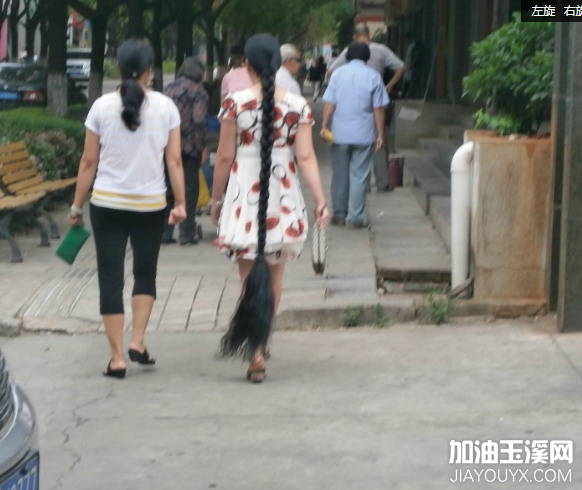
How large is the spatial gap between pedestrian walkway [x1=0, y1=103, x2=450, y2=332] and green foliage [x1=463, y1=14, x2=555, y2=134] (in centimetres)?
134

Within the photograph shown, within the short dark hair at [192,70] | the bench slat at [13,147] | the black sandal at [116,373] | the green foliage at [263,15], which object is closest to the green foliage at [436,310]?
the black sandal at [116,373]

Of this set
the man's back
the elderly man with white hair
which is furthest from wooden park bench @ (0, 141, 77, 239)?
the man's back

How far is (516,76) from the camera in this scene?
→ 8.03 m

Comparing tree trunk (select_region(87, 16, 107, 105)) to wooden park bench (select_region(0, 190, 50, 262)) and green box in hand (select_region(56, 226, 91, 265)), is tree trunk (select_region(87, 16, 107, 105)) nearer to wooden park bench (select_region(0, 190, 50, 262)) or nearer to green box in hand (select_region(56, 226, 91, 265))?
wooden park bench (select_region(0, 190, 50, 262))

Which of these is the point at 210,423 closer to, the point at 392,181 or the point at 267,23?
the point at 392,181

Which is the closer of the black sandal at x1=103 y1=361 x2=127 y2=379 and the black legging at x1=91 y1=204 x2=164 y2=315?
the black legging at x1=91 y1=204 x2=164 y2=315

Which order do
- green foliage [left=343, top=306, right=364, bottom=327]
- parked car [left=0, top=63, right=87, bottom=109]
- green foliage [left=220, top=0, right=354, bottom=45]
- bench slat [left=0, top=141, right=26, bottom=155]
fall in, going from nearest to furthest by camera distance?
green foliage [left=343, top=306, right=364, bottom=327], bench slat [left=0, top=141, right=26, bottom=155], parked car [left=0, top=63, right=87, bottom=109], green foliage [left=220, top=0, right=354, bottom=45]

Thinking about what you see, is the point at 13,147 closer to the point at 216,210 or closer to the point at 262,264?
the point at 216,210

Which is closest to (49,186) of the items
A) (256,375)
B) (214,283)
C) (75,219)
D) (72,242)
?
(214,283)

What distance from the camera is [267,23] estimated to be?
42.5 m

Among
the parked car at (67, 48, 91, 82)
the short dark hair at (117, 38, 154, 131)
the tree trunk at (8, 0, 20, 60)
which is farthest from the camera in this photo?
the parked car at (67, 48, 91, 82)

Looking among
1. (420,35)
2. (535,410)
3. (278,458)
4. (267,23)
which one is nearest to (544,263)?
(535,410)

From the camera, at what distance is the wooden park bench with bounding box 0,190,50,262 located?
10.3 metres

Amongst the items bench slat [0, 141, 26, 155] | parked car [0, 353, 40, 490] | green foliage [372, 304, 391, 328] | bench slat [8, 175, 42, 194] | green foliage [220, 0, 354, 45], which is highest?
green foliage [220, 0, 354, 45]
